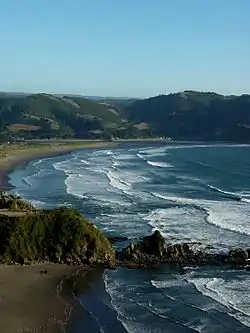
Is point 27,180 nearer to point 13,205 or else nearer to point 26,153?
point 13,205

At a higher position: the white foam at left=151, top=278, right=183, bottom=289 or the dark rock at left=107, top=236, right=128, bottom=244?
the dark rock at left=107, top=236, right=128, bottom=244

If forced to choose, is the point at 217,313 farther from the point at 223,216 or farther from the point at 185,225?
the point at 223,216

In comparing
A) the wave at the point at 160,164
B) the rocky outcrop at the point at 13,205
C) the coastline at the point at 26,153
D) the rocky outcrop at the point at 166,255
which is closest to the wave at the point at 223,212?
the rocky outcrop at the point at 166,255

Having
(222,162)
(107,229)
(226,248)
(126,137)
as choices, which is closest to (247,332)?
(226,248)

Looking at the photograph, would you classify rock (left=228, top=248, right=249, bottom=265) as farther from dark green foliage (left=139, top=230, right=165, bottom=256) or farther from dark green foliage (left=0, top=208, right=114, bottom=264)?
dark green foliage (left=0, top=208, right=114, bottom=264)

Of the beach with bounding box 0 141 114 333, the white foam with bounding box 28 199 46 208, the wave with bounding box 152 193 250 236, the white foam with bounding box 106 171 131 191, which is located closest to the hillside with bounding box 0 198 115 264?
the beach with bounding box 0 141 114 333

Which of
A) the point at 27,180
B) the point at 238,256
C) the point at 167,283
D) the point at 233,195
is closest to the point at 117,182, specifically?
the point at 27,180
